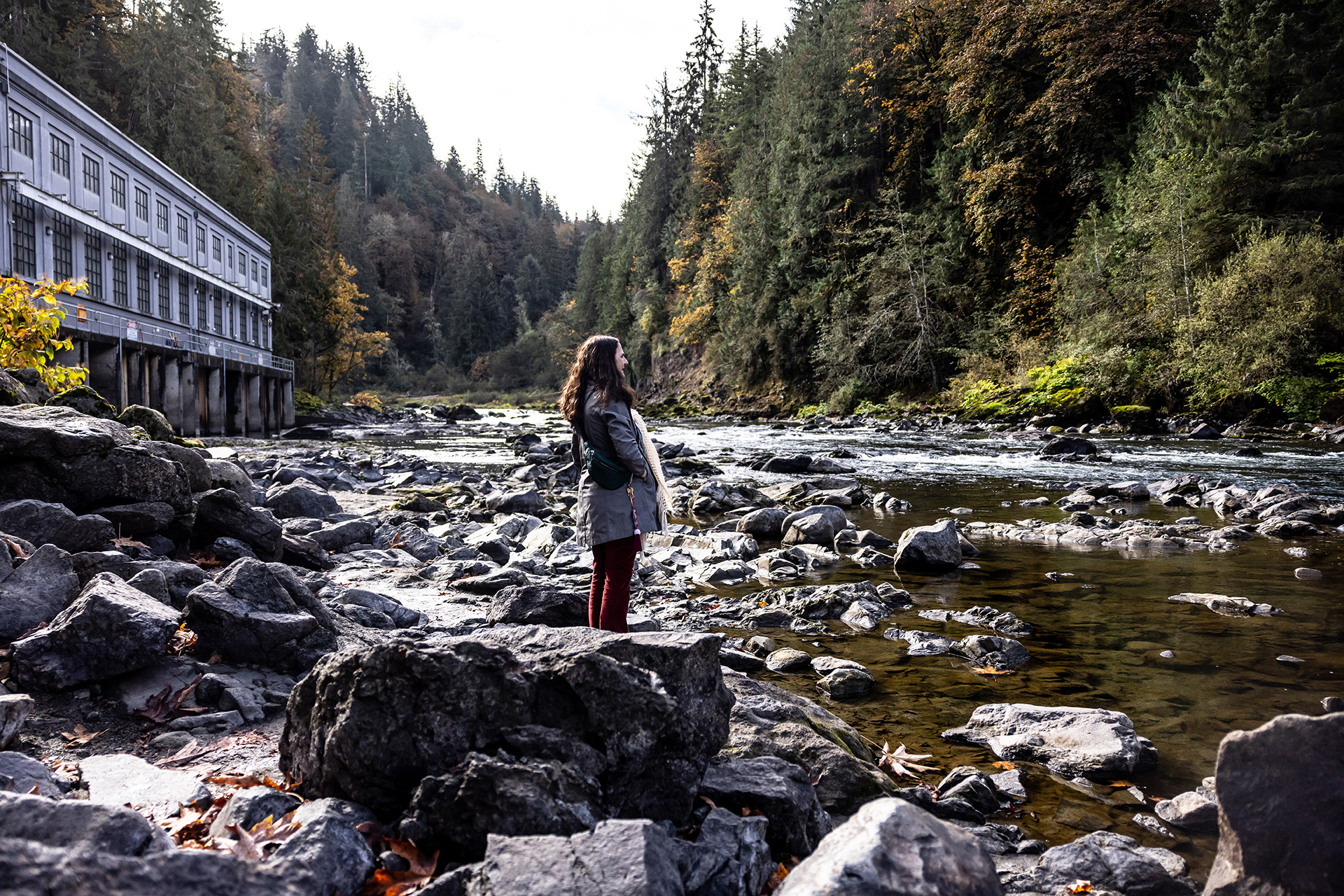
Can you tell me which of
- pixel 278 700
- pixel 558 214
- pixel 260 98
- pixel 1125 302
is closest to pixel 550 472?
pixel 278 700

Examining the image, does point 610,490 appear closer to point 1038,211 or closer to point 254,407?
point 1038,211

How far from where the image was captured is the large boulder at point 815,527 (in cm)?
904

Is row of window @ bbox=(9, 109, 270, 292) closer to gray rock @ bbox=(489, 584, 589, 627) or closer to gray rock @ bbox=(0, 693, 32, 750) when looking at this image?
gray rock @ bbox=(489, 584, 589, 627)

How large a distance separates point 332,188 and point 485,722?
245ft

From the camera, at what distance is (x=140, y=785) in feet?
8.76

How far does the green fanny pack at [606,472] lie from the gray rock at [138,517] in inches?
137

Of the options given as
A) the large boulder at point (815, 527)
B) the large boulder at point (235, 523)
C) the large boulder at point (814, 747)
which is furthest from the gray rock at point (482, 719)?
the large boulder at point (815, 527)

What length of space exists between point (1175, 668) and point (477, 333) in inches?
4014

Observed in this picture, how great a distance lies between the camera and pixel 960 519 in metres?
10.6

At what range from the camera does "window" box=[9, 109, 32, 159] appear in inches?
866

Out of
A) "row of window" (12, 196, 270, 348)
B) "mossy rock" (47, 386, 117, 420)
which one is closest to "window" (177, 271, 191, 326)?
"row of window" (12, 196, 270, 348)

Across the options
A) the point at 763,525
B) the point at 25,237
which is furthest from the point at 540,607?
the point at 25,237

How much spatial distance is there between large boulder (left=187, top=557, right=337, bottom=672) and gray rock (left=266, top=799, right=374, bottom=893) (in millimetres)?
1854

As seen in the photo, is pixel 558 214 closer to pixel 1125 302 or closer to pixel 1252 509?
pixel 1125 302
